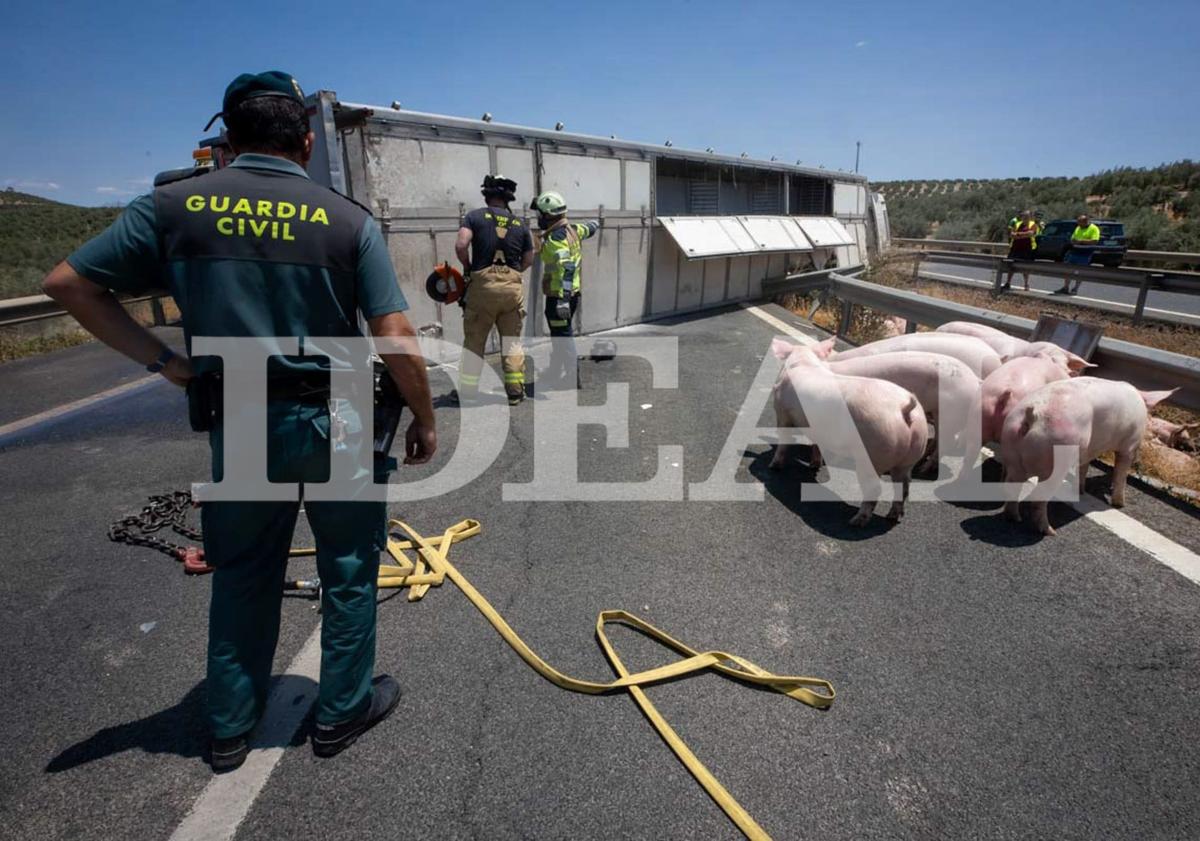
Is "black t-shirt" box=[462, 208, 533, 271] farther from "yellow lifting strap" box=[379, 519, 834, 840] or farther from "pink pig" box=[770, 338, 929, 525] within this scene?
"yellow lifting strap" box=[379, 519, 834, 840]

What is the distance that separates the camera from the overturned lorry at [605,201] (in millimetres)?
6578

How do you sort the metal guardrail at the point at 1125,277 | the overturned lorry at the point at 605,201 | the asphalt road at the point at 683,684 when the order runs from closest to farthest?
1. the asphalt road at the point at 683,684
2. the overturned lorry at the point at 605,201
3. the metal guardrail at the point at 1125,277

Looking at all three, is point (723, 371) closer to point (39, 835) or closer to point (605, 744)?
point (605, 744)

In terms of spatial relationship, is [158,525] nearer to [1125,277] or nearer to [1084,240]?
[1125,277]

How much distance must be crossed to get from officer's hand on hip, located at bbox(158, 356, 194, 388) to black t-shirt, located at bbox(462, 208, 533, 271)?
4277 millimetres

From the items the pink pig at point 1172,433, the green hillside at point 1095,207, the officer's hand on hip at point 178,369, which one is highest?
the green hillside at point 1095,207

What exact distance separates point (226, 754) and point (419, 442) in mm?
1293

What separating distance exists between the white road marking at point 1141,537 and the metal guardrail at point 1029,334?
1.00m

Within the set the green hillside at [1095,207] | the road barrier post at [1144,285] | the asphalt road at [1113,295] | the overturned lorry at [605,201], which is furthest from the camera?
the green hillside at [1095,207]

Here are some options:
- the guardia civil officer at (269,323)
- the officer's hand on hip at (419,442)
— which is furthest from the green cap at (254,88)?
the officer's hand on hip at (419,442)

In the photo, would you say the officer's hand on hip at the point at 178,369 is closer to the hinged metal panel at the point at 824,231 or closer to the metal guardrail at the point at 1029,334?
the metal guardrail at the point at 1029,334

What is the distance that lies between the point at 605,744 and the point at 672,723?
0.93 feet

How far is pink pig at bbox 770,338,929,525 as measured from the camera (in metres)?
3.75

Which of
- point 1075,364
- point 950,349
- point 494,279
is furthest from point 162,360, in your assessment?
point 1075,364
